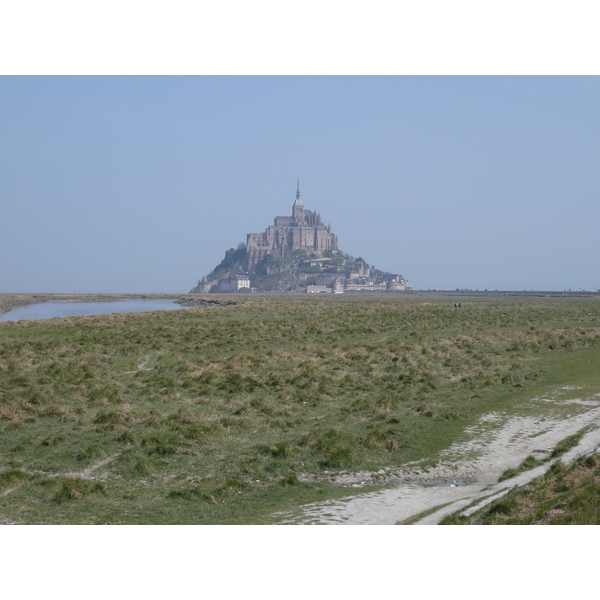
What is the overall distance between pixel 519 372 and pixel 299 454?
10.5 metres

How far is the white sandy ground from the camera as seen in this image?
27.2 feet

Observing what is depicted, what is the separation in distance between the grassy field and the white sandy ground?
44 centimetres

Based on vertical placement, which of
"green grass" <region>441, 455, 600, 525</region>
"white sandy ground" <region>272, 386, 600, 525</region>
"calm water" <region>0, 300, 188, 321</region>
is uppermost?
"calm water" <region>0, 300, 188, 321</region>

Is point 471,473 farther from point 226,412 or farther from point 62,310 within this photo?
point 62,310

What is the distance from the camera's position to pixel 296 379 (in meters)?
17.8

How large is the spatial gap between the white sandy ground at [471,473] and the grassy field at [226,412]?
1.44ft

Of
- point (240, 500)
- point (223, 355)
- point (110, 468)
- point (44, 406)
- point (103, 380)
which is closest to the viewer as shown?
point (240, 500)

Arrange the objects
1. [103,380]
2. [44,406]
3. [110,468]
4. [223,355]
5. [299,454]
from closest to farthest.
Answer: [110,468] → [299,454] → [44,406] → [103,380] → [223,355]

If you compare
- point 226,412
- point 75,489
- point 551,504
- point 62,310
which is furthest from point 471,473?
point 62,310

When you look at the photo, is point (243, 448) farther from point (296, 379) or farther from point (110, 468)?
point (296, 379)

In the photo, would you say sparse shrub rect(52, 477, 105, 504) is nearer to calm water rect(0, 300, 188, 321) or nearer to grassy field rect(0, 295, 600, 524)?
grassy field rect(0, 295, 600, 524)

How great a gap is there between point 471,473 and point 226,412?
573 centimetres

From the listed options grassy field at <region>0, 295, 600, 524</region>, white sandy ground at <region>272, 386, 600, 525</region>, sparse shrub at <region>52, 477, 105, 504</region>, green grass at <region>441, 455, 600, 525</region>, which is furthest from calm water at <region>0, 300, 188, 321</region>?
green grass at <region>441, 455, 600, 525</region>

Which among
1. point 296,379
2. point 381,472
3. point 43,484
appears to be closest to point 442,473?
point 381,472
